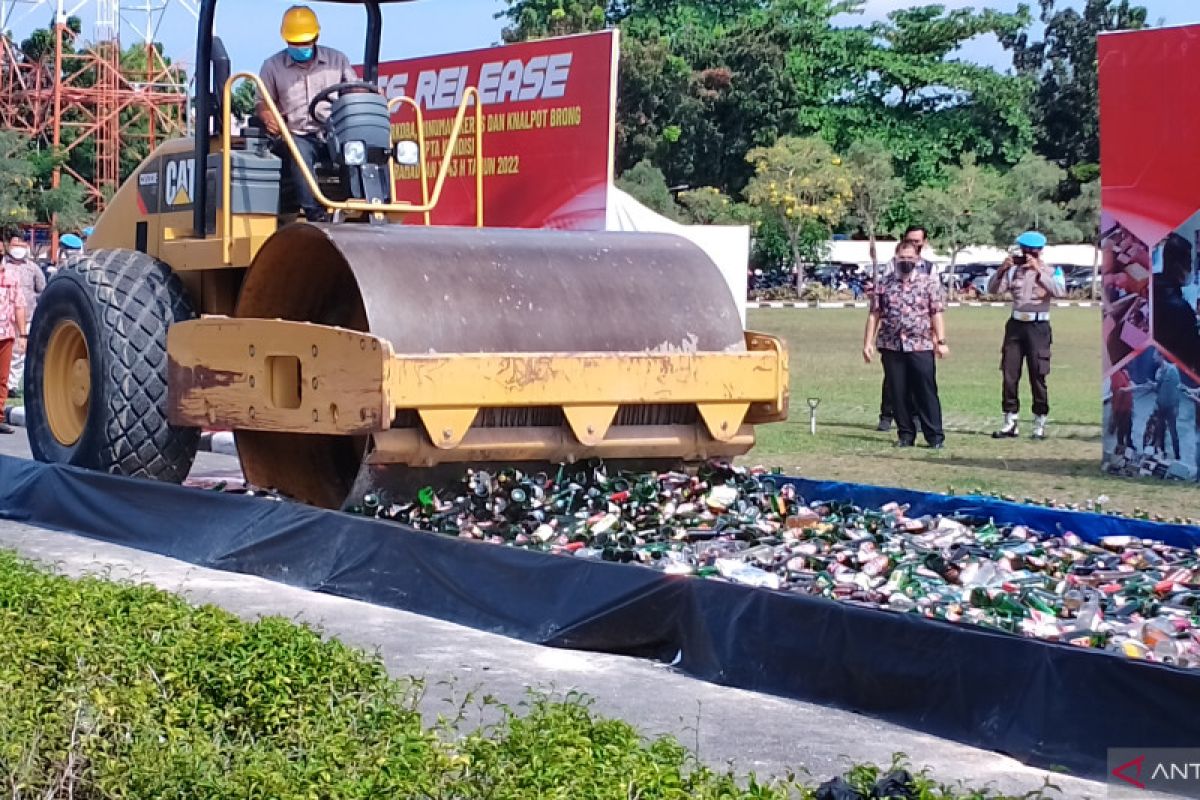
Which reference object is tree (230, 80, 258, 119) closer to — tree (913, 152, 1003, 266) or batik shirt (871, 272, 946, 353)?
batik shirt (871, 272, 946, 353)

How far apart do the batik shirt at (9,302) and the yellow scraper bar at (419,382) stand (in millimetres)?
8193

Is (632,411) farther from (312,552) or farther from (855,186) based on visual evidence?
(855,186)

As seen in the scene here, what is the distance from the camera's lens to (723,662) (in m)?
6.82

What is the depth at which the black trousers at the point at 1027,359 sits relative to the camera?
53.0ft

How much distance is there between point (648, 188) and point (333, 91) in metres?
57.1

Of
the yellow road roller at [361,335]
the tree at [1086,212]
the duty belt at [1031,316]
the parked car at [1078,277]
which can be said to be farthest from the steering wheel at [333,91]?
the tree at [1086,212]

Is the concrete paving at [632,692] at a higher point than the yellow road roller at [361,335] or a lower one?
lower

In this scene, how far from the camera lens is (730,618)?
22.4 ft

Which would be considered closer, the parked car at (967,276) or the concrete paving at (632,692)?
the concrete paving at (632,692)

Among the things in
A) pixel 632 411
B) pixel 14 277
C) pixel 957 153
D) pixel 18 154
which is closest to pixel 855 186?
pixel 957 153

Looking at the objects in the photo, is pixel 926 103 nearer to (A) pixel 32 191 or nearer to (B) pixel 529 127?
(A) pixel 32 191

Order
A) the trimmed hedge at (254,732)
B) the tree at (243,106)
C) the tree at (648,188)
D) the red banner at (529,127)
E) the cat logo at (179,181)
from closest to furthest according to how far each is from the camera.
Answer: the trimmed hedge at (254,732)
the cat logo at (179,181)
the tree at (243,106)
the red banner at (529,127)
the tree at (648,188)

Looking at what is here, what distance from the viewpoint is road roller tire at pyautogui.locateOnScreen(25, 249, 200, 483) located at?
10398 mm

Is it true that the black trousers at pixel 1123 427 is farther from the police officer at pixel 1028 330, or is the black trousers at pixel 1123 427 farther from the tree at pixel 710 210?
the tree at pixel 710 210
